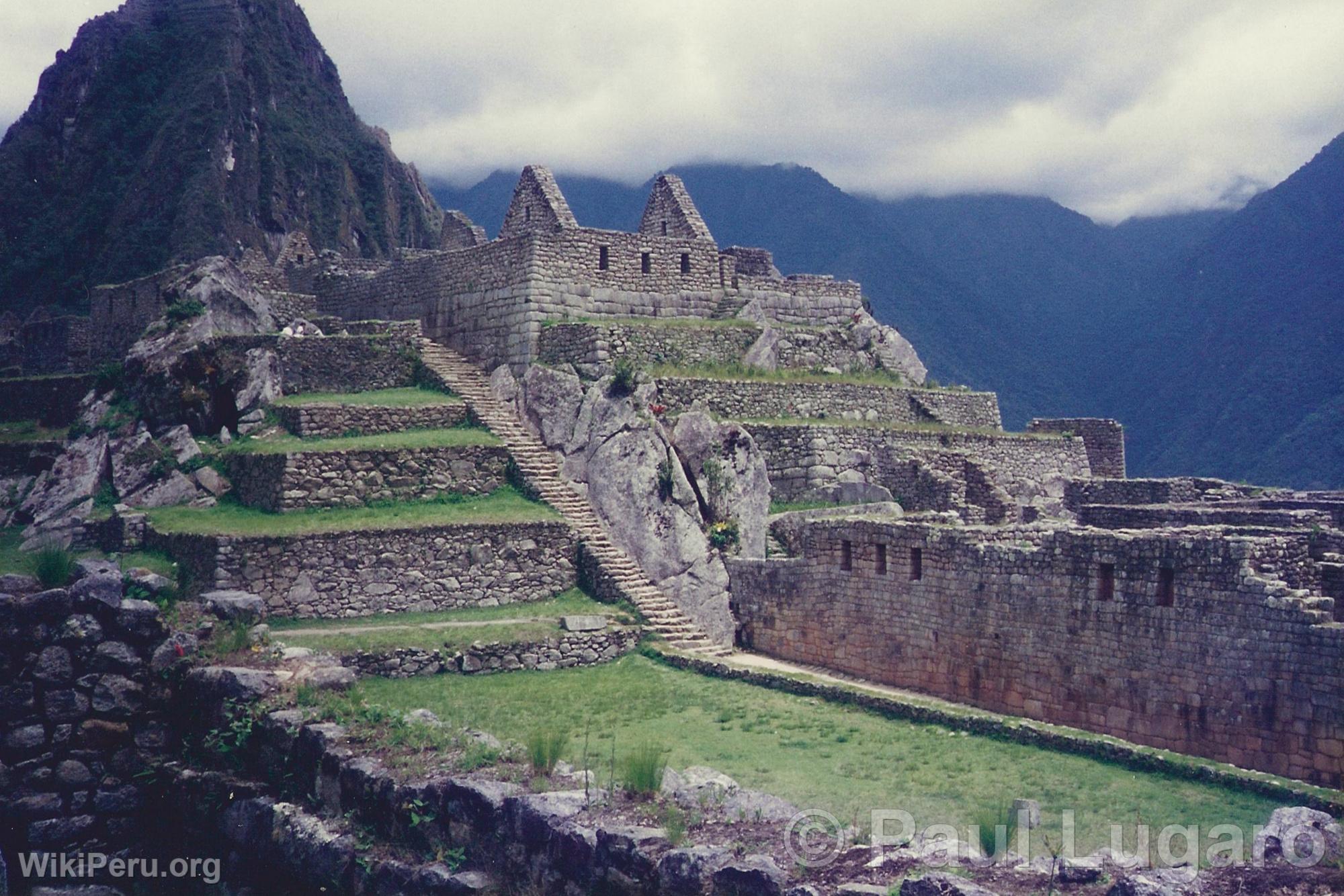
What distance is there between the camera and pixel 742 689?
17.9 meters

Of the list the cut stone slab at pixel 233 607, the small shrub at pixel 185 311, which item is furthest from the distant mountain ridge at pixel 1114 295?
the cut stone slab at pixel 233 607

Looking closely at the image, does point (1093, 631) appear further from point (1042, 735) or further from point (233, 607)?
point (233, 607)

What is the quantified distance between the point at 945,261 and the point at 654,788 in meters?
60.9

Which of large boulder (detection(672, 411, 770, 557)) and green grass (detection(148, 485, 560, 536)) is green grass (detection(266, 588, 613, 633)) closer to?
green grass (detection(148, 485, 560, 536))

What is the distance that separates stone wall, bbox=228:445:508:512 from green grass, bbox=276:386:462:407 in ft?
7.29

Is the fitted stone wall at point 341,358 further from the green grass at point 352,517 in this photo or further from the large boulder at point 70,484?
the green grass at point 352,517

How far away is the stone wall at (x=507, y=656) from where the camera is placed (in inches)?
712

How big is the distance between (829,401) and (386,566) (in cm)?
1124

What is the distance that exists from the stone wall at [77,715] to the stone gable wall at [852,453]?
48.2 feet

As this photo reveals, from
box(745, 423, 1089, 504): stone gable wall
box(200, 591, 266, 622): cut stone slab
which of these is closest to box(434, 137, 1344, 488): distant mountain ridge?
box(745, 423, 1089, 504): stone gable wall

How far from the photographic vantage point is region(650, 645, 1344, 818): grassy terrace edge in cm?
1168

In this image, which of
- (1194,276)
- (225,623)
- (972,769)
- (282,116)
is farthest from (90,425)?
(282,116)

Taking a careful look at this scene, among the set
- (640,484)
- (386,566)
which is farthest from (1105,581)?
(386,566)

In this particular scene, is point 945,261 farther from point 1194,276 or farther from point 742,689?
point 742,689
